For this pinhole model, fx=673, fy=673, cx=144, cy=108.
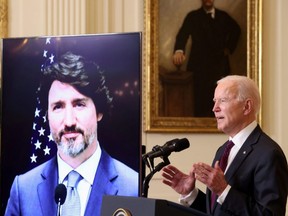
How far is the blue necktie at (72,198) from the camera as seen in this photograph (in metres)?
4.08

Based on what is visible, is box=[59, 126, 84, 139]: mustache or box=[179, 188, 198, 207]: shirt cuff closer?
box=[59, 126, 84, 139]: mustache

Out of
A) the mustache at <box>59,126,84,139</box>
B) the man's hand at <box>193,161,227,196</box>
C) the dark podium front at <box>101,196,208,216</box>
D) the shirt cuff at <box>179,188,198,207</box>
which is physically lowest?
the shirt cuff at <box>179,188,198,207</box>

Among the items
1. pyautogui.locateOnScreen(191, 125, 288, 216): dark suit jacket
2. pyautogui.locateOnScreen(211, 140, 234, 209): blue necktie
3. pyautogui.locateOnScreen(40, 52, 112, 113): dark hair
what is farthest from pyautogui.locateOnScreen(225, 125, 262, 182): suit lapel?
pyautogui.locateOnScreen(40, 52, 112, 113): dark hair

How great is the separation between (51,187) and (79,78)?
70cm

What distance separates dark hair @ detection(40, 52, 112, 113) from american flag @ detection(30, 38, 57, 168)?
47mm

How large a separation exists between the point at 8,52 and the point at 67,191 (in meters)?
1.01

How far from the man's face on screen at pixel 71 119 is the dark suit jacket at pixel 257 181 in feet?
2.92

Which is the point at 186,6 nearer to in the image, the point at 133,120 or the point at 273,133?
the point at 273,133

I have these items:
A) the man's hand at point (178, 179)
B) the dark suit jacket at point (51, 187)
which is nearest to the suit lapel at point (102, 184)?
the dark suit jacket at point (51, 187)

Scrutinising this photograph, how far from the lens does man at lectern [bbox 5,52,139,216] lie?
4.07 m

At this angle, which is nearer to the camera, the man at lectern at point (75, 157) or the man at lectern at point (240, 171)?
the man at lectern at point (240, 171)

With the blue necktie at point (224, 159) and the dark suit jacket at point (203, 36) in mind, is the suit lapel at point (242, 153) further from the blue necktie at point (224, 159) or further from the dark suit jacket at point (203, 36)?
the dark suit jacket at point (203, 36)

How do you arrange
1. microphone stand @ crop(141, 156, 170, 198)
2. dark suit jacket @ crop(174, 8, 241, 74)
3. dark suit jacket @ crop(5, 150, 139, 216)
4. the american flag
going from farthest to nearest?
dark suit jacket @ crop(174, 8, 241, 74)
the american flag
dark suit jacket @ crop(5, 150, 139, 216)
microphone stand @ crop(141, 156, 170, 198)

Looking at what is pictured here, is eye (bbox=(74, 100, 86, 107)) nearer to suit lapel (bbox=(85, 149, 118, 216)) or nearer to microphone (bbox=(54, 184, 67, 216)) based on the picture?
suit lapel (bbox=(85, 149, 118, 216))
